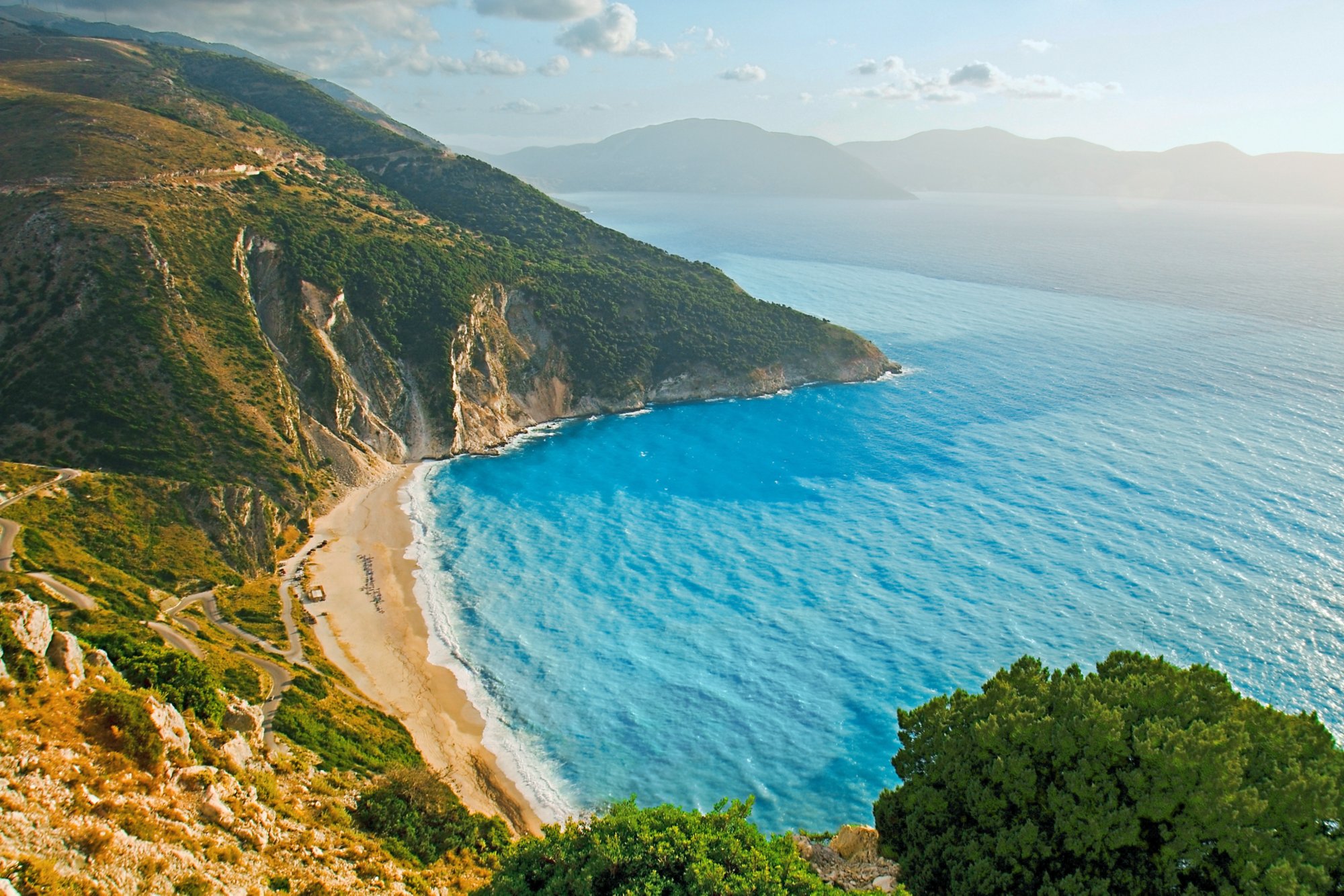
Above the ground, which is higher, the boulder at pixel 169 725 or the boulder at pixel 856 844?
the boulder at pixel 169 725

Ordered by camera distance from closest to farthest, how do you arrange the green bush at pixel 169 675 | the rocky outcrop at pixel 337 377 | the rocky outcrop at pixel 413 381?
the green bush at pixel 169 675 < the rocky outcrop at pixel 337 377 < the rocky outcrop at pixel 413 381

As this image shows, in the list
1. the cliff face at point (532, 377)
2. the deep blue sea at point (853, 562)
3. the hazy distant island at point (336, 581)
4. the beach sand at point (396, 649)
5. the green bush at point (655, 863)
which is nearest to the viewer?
the green bush at point (655, 863)

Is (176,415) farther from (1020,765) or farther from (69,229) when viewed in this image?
(1020,765)

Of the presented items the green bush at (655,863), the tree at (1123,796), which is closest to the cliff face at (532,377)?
the green bush at (655,863)

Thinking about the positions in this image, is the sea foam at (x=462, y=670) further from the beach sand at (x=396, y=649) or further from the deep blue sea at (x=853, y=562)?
the beach sand at (x=396, y=649)

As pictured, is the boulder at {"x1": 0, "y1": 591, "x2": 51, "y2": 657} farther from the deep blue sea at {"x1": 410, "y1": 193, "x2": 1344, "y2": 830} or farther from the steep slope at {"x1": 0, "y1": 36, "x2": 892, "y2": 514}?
the steep slope at {"x1": 0, "y1": 36, "x2": 892, "y2": 514}

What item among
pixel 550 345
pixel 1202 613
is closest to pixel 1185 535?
pixel 1202 613

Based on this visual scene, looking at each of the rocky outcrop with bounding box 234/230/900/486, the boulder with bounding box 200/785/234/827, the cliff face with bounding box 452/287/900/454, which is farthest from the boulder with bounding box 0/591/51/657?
the cliff face with bounding box 452/287/900/454
